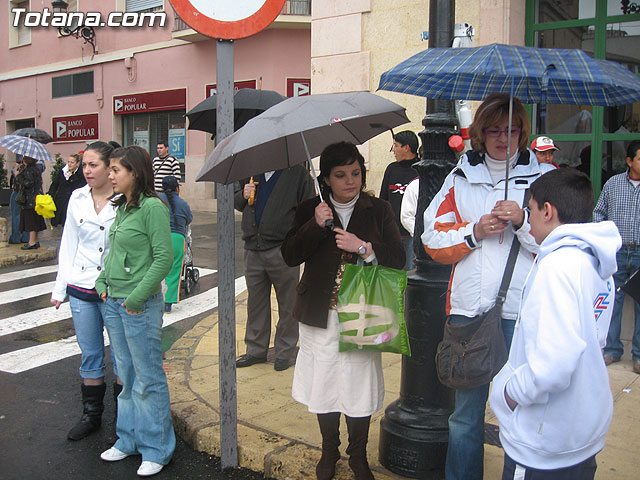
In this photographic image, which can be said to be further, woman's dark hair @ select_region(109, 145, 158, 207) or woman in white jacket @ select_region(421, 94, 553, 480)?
woman's dark hair @ select_region(109, 145, 158, 207)

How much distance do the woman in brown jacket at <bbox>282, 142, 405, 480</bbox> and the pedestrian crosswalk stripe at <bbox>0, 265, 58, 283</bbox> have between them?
781cm

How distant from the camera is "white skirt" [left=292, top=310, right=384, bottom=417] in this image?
333cm

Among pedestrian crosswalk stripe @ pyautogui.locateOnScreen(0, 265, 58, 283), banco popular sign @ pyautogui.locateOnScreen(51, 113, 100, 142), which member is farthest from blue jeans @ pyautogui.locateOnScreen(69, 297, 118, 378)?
banco popular sign @ pyautogui.locateOnScreen(51, 113, 100, 142)

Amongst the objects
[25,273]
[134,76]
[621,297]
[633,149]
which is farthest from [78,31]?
[621,297]

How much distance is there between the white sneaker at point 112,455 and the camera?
3907 millimetres

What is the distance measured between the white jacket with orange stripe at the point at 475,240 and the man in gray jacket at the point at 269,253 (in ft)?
7.91

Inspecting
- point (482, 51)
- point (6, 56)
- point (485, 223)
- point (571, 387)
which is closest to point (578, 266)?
point (571, 387)

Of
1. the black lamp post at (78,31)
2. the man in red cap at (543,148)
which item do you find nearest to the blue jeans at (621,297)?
the man in red cap at (543,148)

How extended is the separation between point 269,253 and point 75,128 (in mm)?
21017

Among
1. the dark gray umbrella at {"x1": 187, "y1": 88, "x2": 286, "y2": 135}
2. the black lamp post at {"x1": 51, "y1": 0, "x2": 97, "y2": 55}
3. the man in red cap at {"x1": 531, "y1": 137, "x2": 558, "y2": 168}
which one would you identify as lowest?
the man in red cap at {"x1": 531, "y1": 137, "x2": 558, "y2": 168}

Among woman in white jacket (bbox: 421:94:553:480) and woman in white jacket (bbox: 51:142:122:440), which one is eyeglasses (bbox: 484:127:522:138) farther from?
woman in white jacket (bbox: 51:142:122:440)

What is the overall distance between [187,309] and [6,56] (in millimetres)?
23364

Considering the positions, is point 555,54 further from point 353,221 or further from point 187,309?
point 187,309

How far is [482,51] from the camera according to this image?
273cm
